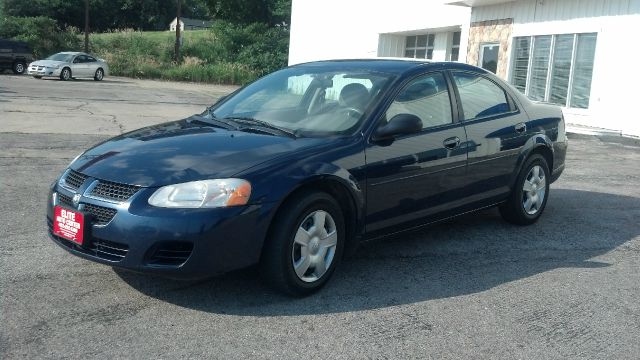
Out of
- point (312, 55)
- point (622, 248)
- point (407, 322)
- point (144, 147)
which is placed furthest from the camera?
point (312, 55)

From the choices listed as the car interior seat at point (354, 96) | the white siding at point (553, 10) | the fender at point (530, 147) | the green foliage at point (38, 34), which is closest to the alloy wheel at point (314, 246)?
the car interior seat at point (354, 96)

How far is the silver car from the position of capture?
104 ft

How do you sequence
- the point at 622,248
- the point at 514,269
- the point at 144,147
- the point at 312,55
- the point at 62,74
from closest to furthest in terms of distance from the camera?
the point at 144,147, the point at 514,269, the point at 622,248, the point at 312,55, the point at 62,74

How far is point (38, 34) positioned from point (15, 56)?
11193 mm

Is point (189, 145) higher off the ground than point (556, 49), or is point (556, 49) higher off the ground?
point (556, 49)

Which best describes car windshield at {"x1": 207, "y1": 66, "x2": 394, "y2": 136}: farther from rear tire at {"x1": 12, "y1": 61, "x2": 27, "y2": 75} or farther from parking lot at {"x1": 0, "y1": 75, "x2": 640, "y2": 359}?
rear tire at {"x1": 12, "y1": 61, "x2": 27, "y2": 75}

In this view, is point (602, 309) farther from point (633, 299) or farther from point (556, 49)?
point (556, 49)

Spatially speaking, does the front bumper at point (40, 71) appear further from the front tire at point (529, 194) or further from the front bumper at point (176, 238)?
the front bumper at point (176, 238)

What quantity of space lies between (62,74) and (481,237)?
99.0 feet

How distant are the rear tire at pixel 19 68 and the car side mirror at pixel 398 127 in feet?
112

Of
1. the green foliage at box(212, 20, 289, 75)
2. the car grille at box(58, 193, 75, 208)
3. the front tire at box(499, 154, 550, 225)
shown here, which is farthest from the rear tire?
the car grille at box(58, 193, 75, 208)

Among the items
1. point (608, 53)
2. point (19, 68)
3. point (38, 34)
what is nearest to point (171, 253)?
point (608, 53)

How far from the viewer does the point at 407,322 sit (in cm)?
406

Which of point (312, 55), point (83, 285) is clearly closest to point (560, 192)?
point (83, 285)
